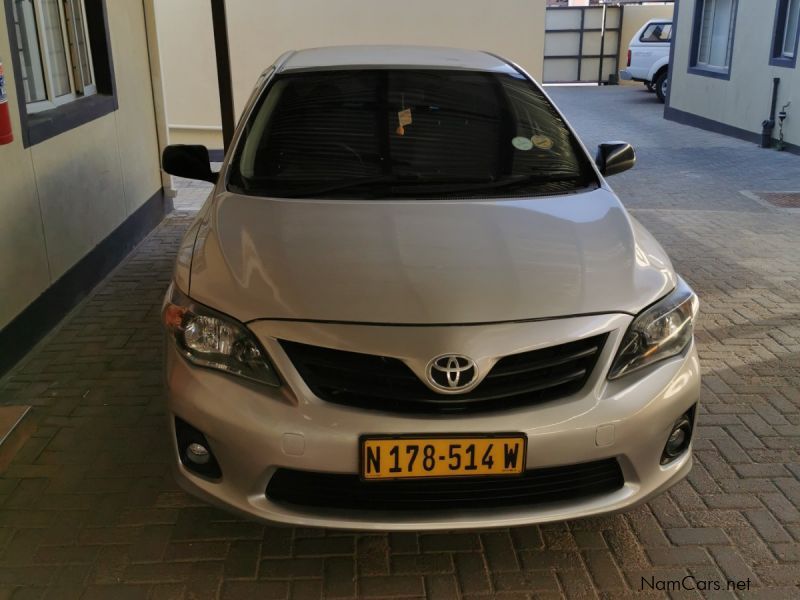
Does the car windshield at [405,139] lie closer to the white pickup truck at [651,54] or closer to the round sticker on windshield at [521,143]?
the round sticker on windshield at [521,143]

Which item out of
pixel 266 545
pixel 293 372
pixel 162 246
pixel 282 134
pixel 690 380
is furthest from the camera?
pixel 162 246

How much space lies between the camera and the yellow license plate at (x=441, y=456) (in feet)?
7.81

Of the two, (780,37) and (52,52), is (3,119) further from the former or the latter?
(780,37)

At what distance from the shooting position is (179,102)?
38.4 ft

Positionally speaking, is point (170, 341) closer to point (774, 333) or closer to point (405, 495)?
point (405, 495)

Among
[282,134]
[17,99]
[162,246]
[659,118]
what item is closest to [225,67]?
[162,246]

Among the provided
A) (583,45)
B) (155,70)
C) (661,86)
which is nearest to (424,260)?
(155,70)

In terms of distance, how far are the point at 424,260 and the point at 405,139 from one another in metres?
1.01

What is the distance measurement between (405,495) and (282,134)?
1819mm

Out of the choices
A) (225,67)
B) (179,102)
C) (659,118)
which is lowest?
(659,118)

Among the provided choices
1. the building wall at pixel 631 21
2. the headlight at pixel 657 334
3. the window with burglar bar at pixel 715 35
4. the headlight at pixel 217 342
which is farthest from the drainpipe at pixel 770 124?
the building wall at pixel 631 21

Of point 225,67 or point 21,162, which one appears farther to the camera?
point 225,67

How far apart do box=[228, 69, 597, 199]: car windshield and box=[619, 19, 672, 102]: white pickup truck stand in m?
16.7

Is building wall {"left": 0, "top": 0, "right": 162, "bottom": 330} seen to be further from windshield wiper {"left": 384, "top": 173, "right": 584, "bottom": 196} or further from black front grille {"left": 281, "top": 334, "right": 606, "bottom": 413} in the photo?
black front grille {"left": 281, "top": 334, "right": 606, "bottom": 413}
